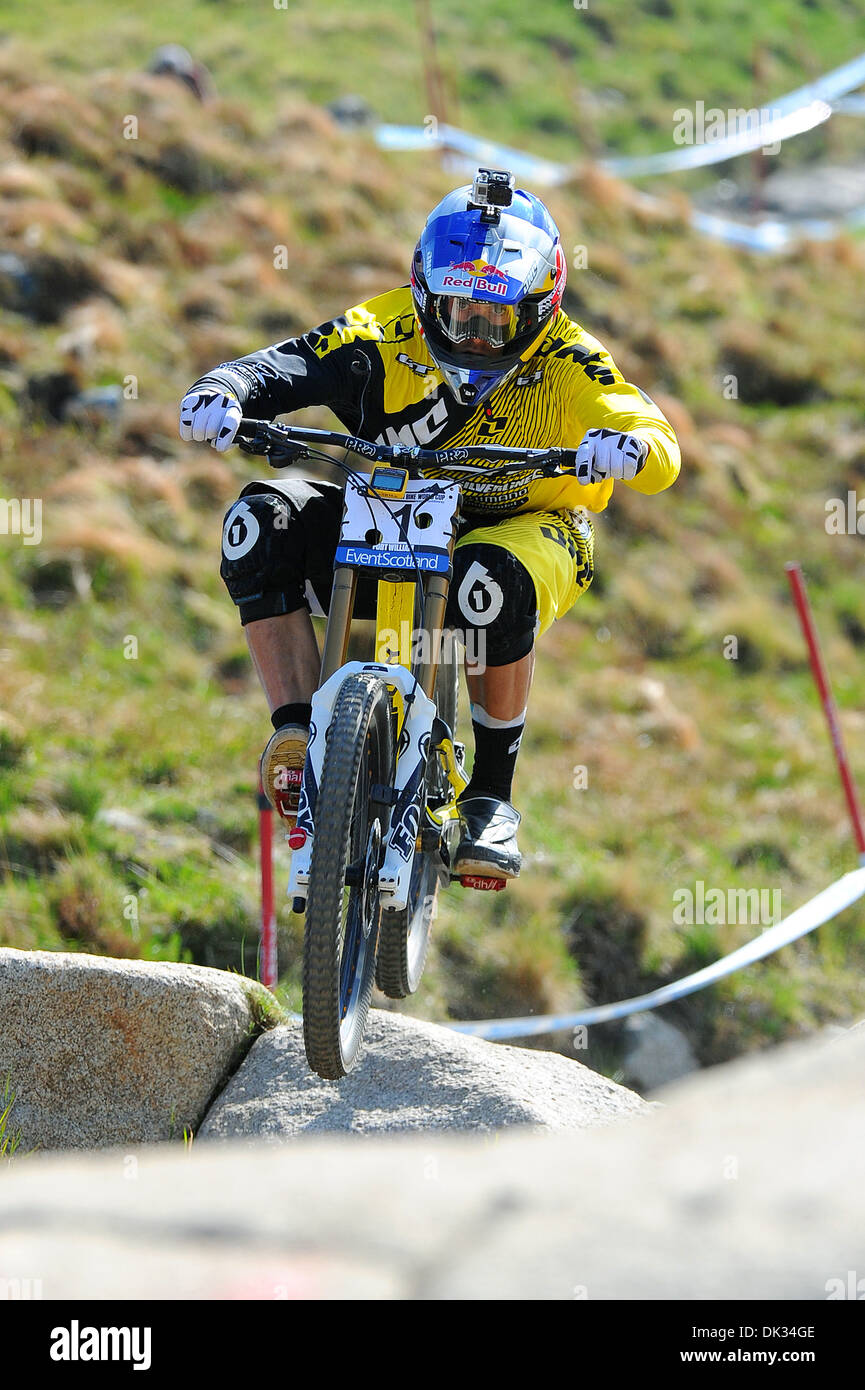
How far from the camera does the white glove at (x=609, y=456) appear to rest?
3.79 m

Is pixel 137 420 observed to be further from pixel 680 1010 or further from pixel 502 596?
pixel 502 596

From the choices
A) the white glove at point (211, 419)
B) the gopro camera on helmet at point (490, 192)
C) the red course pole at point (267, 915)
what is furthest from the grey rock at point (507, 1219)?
the red course pole at point (267, 915)

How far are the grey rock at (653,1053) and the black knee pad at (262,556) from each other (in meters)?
3.92

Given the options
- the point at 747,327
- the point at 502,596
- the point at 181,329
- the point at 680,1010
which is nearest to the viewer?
the point at 502,596

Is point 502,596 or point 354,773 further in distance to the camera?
point 502,596

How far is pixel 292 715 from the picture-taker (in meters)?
4.14

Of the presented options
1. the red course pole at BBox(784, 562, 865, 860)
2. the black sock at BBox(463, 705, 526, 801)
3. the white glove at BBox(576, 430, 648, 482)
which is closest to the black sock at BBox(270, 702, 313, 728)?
the black sock at BBox(463, 705, 526, 801)

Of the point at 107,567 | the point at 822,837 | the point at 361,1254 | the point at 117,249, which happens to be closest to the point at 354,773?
the point at 361,1254

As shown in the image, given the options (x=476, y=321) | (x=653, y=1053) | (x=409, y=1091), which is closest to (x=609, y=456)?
(x=476, y=321)

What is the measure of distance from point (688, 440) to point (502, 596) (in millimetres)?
9879

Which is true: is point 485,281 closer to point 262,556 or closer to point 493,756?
point 262,556

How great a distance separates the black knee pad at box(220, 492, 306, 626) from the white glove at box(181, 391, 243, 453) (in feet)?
1.15

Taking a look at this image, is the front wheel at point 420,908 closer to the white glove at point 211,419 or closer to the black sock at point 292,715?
the black sock at point 292,715

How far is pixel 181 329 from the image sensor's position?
39.0 ft
